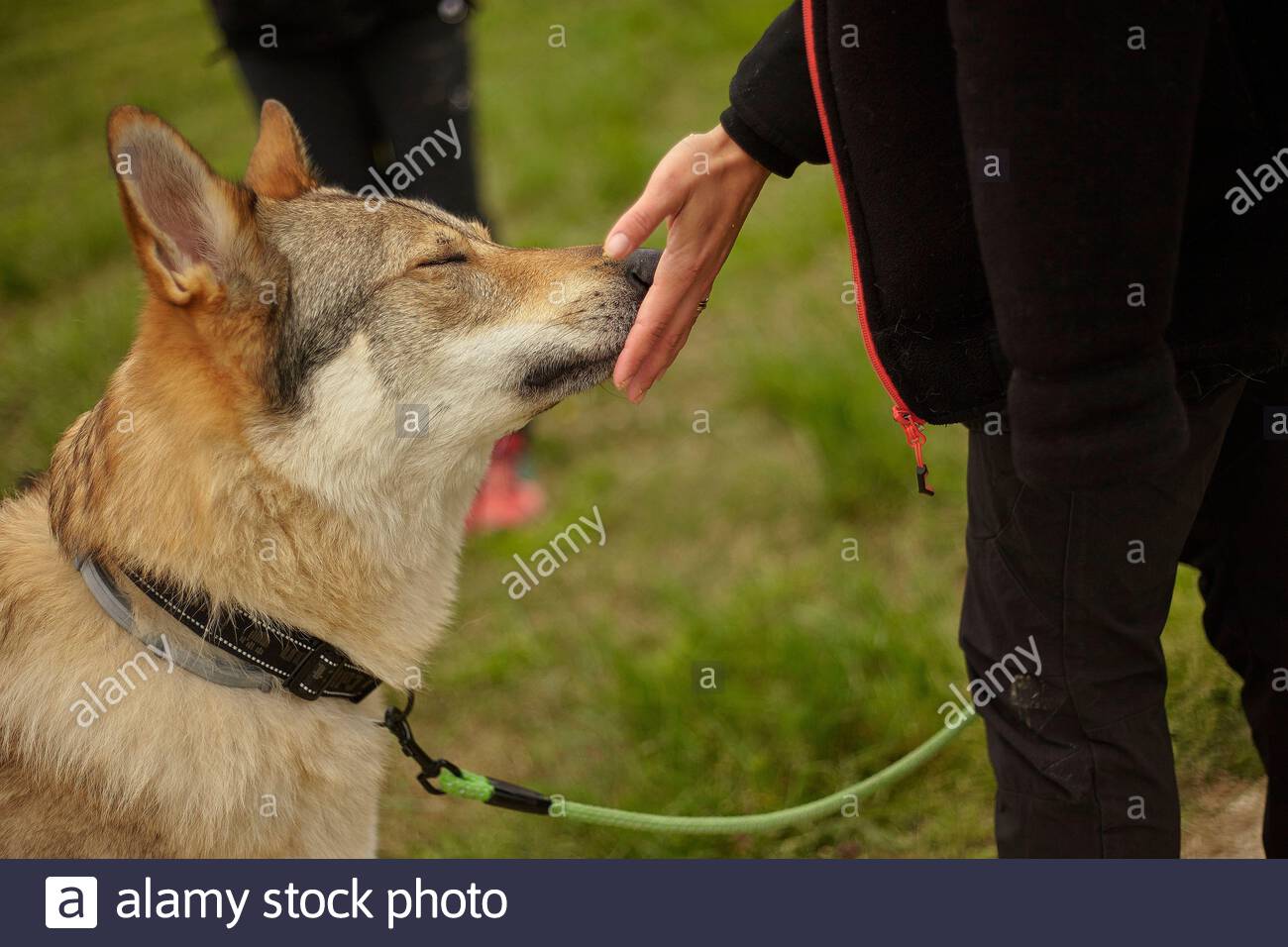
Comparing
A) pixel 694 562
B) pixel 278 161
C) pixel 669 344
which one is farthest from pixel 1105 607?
pixel 694 562

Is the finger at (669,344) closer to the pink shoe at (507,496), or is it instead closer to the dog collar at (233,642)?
the dog collar at (233,642)

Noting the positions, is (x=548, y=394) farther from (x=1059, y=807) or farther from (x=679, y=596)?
(x=679, y=596)

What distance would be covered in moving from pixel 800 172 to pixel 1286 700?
457 centimetres

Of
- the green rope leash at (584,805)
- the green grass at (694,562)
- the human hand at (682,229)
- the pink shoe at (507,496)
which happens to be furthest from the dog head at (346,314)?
the pink shoe at (507,496)

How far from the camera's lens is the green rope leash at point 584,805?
223 centimetres

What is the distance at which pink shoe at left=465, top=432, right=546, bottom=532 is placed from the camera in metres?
4.13

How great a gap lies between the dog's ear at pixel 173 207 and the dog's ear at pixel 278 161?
12.0 inches

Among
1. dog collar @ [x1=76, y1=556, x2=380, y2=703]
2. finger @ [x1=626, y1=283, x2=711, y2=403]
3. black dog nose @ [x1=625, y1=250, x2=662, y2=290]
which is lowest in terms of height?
dog collar @ [x1=76, y1=556, x2=380, y2=703]

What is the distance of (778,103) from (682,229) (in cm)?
31

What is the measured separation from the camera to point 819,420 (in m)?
4.04

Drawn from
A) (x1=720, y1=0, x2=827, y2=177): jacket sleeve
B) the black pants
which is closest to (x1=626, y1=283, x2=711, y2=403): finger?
(x1=720, y1=0, x2=827, y2=177): jacket sleeve

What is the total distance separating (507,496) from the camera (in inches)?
165

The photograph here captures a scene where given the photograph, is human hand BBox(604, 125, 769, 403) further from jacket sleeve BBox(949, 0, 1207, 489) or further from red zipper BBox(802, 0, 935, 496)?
jacket sleeve BBox(949, 0, 1207, 489)

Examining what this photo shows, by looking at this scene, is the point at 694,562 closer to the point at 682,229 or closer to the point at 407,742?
the point at 407,742
